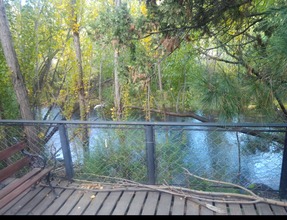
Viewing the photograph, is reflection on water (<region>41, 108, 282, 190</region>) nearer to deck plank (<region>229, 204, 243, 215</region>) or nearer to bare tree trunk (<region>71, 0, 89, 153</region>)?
deck plank (<region>229, 204, 243, 215</region>)

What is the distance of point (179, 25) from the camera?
217 cm

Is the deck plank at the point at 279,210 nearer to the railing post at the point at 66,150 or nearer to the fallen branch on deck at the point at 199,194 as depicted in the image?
the fallen branch on deck at the point at 199,194

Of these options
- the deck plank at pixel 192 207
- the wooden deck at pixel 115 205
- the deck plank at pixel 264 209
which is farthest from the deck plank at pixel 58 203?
the deck plank at pixel 264 209

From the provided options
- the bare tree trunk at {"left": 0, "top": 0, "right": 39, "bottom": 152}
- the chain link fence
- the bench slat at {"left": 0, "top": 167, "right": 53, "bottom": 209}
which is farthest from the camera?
the bare tree trunk at {"left": 0, "top": 0, "right": 39, "bottom": 152}

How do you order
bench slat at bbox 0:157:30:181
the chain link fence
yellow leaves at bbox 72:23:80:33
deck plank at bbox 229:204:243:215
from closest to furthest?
deck plank at bbox 229:204:243:215
bench slat at bbox 0:157:30:181
the chain link fence
yellow leaves at bbox 72:23:80:33

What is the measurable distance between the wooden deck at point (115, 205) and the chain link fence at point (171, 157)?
0.76 ft

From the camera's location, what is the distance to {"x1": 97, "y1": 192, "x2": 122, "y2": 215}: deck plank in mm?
1927

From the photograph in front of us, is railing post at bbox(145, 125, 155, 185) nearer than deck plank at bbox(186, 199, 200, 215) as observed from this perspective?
No

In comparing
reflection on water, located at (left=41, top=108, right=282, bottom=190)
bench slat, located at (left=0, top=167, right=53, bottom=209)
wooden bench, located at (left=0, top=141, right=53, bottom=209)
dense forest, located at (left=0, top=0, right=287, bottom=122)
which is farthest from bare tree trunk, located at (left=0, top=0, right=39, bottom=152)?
bench slat, located at (left=0, top=167, right=53, bottom=209)

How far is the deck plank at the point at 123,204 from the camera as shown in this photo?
1910mm

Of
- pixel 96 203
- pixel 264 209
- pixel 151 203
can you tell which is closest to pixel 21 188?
pixel 96 203

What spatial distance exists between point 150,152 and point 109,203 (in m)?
0.60

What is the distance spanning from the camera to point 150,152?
2.25 metres

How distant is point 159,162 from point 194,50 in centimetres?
165
